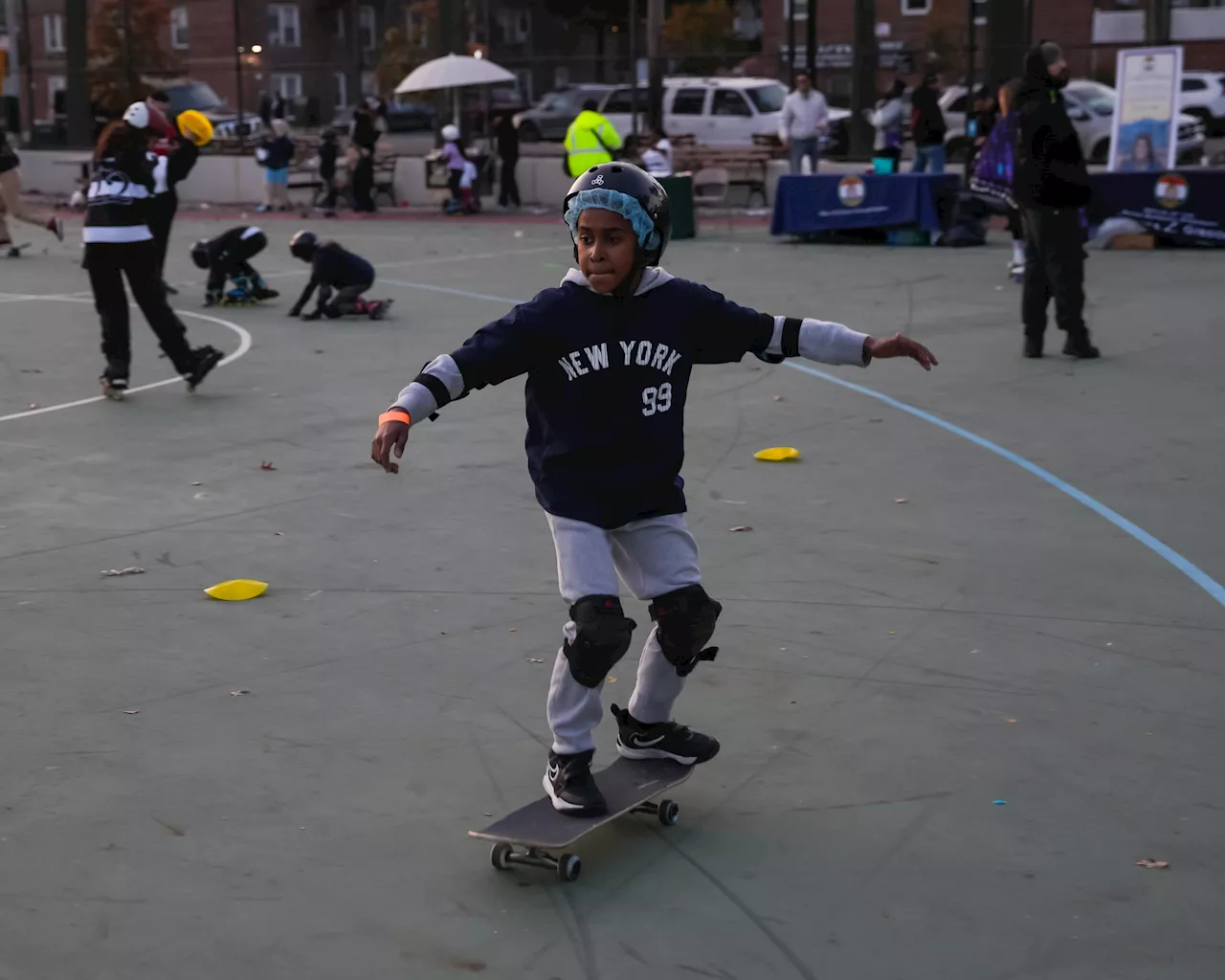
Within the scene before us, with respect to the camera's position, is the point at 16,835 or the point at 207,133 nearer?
the point at 16,835

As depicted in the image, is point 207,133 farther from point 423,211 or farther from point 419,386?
point 423,211

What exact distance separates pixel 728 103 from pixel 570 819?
2861cm

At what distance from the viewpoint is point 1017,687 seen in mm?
5477

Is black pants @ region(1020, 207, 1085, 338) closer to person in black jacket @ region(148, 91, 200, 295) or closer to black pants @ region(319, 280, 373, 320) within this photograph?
black pants @ region(319, 280, 373, 320)

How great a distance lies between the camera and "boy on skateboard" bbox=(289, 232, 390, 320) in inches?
591

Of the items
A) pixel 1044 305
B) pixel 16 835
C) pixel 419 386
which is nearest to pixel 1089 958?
pixel 419 386

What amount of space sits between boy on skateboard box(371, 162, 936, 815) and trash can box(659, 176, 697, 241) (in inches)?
721

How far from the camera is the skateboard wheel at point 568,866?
4090mm

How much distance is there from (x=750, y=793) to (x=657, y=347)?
130 centimetres

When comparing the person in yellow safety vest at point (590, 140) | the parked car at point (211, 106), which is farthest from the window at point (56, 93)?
the person in yellow safety vest at point (590, 140)

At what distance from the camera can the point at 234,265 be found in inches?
638

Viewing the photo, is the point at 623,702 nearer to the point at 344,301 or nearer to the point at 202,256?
the point at 344,301

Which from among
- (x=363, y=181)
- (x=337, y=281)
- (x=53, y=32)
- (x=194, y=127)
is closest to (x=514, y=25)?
(x=363, y=181)

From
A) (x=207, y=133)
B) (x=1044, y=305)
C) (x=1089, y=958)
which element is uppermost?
(x=207, y=133)
